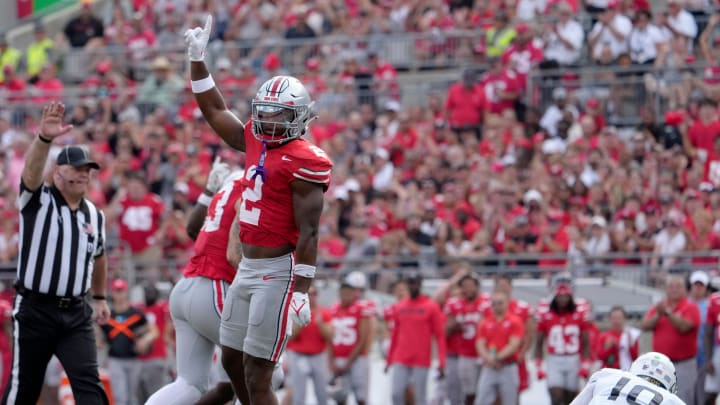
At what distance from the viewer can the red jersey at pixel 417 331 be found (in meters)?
14.4

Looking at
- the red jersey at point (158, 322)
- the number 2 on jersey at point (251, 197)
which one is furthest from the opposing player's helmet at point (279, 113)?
the red jersey at point (158, 322)

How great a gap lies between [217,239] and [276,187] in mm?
1064

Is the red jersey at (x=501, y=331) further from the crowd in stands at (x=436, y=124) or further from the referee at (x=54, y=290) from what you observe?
the referee at (x=54, y=290)

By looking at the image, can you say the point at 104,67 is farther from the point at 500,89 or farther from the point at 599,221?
the point at 599,221

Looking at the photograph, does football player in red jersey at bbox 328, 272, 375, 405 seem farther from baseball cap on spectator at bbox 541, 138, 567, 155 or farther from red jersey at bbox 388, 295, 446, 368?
baseball cap on spectator at bbox 541, 138, 567, 155

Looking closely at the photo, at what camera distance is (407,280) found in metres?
14.7

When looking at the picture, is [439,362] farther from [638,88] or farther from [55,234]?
[55,234]

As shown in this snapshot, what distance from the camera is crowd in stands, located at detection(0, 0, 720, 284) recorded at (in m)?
15.6

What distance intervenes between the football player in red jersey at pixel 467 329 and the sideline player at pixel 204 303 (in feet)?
21.3

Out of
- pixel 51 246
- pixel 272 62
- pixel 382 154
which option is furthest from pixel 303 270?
pixel 272 62

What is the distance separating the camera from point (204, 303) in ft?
25.9

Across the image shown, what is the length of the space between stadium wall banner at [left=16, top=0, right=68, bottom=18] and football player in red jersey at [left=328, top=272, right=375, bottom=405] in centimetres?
1202

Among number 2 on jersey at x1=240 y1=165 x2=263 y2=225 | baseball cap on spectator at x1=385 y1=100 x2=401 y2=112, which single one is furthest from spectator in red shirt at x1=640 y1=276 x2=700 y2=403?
number 2 on jersey at x1=240 y1=165 x2=263 y2=225

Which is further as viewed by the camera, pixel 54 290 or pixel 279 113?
pixel 54 290
